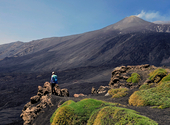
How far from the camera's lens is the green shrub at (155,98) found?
7.65 m

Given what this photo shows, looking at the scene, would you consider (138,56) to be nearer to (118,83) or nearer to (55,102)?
(118,83)

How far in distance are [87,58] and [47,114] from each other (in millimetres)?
61224

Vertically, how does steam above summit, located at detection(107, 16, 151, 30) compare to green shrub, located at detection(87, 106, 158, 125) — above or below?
above

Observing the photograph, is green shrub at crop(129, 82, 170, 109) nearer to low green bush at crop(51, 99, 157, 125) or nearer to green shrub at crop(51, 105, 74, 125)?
low green bush at crop(51, 99, 157, 125)

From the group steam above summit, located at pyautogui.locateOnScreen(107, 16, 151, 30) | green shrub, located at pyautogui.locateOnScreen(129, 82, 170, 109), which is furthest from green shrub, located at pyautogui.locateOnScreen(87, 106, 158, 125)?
steam above summit, located at pyautogui.locateOnScreen(107, 16, 151, 30)

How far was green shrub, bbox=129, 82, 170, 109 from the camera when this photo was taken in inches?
301

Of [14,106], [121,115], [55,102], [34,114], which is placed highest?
[121,115]

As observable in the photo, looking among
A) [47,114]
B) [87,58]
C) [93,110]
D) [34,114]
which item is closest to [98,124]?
[93,110]

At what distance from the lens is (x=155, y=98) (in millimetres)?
8242

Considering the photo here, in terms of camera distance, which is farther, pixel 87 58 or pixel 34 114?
Answer: pixel 87 58

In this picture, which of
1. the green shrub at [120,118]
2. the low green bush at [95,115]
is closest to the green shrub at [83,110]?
the low green bush at [95,115]

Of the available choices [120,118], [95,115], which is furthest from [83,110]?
[120,118]

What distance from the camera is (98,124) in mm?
5379

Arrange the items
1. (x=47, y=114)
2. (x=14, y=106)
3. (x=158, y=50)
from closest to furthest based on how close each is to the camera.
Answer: (x=47, y=114)
(x=14, y=106)
(x=158, y=50)
